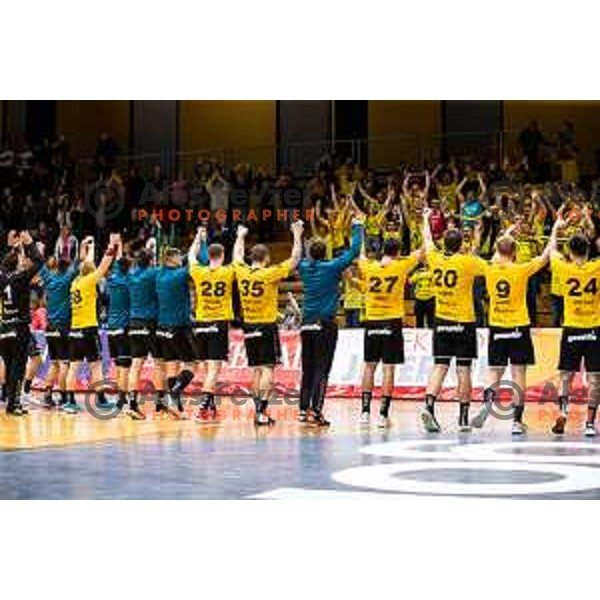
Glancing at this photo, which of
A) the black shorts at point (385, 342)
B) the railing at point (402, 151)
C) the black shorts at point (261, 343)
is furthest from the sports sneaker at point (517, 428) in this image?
the railing at point (402, 151)

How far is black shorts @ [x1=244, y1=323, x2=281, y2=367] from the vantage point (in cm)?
1734

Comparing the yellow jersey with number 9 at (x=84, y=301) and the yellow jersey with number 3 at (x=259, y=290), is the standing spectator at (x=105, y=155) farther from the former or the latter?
the yellow jersey with number 3 at (x=259, y=290)

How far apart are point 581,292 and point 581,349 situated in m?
0.58

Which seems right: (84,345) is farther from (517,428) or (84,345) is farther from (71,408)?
(517,428)

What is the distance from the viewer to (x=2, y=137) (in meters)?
29.3

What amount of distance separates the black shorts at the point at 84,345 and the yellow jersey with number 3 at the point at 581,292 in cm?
630

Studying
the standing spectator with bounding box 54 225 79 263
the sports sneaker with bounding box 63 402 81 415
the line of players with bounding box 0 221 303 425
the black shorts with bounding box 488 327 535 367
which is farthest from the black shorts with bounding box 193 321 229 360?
the standing spectator with bounding box 54 225 79 263

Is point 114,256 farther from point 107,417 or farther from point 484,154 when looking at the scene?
point 484,154

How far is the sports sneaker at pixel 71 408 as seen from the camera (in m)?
19.9

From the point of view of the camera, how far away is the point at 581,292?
636 inches

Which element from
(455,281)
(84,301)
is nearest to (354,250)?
(455,281)

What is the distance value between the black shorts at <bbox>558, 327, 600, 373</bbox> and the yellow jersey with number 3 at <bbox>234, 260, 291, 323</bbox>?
3.08 m

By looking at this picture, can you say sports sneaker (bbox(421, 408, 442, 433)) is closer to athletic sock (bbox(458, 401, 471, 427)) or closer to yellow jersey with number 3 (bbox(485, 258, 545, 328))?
athletic sock (bbox(458, 401, 471, 427))

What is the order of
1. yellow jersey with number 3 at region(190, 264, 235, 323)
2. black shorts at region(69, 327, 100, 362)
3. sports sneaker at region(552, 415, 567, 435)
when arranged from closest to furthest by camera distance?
sports sneaker at region(552, 415, 567, 435) → yellow jersey with number 3 at region(190, 264, 235, 323) → black shorts at region(69, 327, 100, 362)
